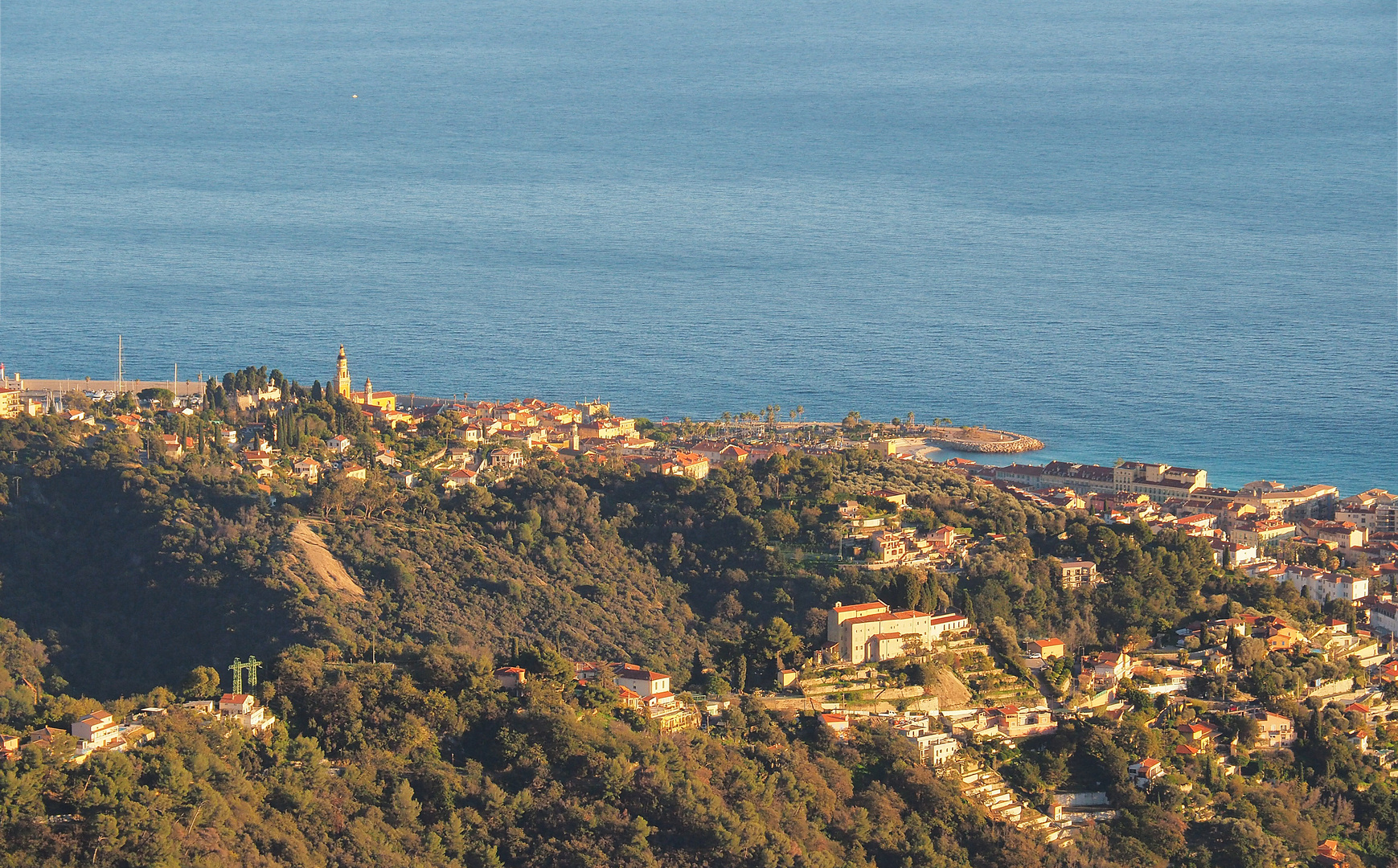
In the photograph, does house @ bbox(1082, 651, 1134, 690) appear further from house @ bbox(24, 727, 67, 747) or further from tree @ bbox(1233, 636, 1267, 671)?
house @ bbox(24, 727, 67, 747)

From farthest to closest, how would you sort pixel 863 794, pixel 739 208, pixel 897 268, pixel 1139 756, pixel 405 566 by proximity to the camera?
pixel 739 208 → pixel 897 268 → pixel 405 566 → pixel 1139 756 → pixel 863 794

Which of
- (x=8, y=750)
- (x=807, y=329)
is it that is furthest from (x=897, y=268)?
(x=8, y=750)

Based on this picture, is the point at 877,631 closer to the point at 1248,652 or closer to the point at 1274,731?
the point at 1274,731

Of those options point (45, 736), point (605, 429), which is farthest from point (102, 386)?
point (45, 736)

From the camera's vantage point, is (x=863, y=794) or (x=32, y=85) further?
(x=32, y=85)

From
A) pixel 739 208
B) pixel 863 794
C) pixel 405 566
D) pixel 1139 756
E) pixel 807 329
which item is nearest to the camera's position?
pixel 863 794

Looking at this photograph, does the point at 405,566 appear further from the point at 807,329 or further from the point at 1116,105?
the point at 1116,105
